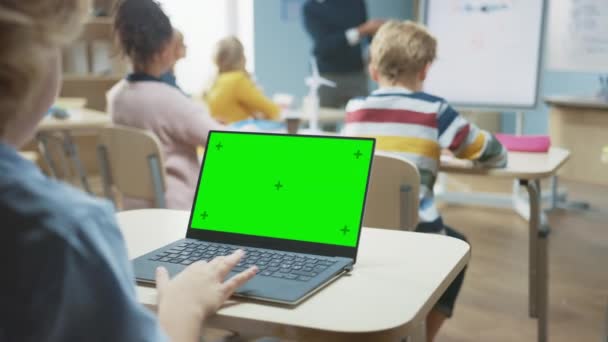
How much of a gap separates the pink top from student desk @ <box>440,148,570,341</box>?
31.7 inches

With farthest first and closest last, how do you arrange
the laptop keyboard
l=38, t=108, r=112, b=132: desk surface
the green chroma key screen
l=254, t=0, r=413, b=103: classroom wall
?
1. l=254, t=0, r=413, b=103: classroom wall
2. l=38, t=108, r=112, b=132: desk surface
3. the green chroma key screen
4. the laptop keyboard

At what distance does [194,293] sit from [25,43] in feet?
1.38

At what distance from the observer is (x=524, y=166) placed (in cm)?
208

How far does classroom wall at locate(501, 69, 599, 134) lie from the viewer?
17.4ft

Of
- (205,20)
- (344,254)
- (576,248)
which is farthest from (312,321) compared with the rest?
(205,20)

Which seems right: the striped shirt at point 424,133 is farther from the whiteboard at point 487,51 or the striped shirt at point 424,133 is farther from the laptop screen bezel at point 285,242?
the whiteboard at point 487,51

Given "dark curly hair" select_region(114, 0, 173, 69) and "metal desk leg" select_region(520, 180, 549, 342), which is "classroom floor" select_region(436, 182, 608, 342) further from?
"dark curly hair" select_region(114, 0, 173, 69)

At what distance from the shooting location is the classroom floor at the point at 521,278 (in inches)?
97.3

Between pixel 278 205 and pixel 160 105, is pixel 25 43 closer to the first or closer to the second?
pixel 278 205

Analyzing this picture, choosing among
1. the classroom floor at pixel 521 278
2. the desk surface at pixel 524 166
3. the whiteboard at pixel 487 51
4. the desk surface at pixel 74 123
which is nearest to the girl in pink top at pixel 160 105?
the desk surface at pixel 524 166

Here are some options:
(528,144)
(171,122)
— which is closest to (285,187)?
(171,122)

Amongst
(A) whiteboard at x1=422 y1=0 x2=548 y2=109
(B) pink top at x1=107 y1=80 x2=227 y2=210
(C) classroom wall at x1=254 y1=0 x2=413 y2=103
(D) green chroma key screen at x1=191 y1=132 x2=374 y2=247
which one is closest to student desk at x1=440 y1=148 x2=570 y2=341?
(B) pink top at x1=107 y1=80 x2=227 y2=210

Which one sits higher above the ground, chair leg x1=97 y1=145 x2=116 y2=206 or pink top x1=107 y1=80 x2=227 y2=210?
pink top x1=107 y1=80 x2=227 y2=210

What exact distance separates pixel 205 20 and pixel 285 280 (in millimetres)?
5075
